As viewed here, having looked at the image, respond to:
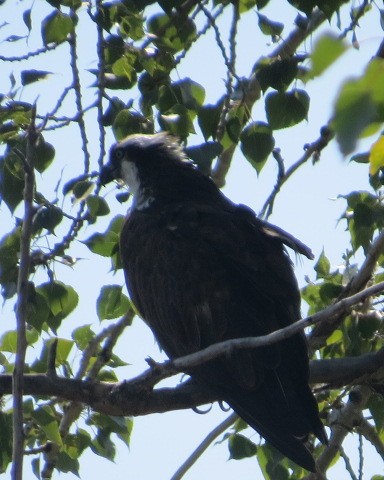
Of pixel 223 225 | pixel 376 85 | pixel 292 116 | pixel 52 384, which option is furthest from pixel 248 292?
pixel 376 85

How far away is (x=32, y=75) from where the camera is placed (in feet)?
10.4

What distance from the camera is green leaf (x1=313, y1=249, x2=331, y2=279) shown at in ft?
11.8

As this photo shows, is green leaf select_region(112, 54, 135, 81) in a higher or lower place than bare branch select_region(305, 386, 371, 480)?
higher

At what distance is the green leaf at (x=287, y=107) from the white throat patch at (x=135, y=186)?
1056 mm

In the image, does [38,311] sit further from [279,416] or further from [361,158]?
[361,158]

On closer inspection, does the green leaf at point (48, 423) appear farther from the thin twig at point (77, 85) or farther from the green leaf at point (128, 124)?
the green leaf at point (128, 124)

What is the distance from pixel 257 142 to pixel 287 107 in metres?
0.17

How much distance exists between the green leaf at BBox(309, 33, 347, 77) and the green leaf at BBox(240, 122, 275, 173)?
2.34 metres

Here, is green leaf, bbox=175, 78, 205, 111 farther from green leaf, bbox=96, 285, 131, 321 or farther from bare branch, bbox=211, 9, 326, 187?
green leaf, bbox=96, 285, 131, 321

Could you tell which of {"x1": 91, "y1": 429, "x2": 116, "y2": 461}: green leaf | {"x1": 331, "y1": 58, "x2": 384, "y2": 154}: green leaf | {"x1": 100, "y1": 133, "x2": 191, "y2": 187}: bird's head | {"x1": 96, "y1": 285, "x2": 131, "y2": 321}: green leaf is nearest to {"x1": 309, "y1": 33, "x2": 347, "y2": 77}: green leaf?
{"x1": 331, "y1": 58, "x2": 384, "y2": 154}: green leaf

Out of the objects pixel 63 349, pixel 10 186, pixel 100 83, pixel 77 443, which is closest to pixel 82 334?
pixel 63 349

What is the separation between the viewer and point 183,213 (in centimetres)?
371

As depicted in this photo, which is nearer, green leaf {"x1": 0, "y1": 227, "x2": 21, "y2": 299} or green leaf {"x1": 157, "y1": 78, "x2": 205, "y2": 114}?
green leaf {"x1": 0, "y1": 227, "x2": 21, "y2": 299}

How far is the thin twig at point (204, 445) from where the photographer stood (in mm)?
3385
